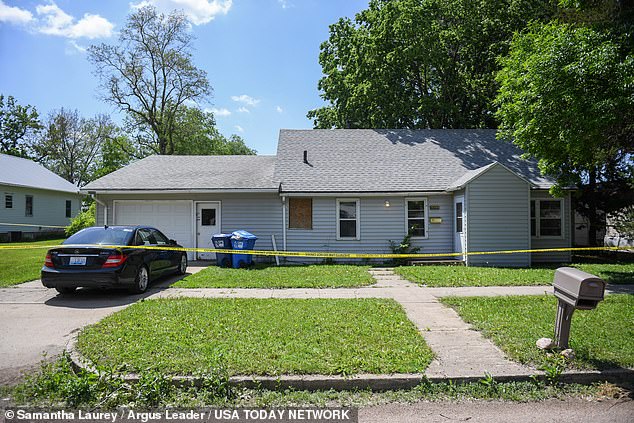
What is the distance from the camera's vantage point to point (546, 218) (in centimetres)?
1546

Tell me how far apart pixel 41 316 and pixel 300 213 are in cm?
932

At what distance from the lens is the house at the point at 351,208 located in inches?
548

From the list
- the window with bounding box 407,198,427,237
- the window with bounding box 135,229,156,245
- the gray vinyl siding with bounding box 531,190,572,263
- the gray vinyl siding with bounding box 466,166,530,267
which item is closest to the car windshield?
the window with bounding box 135,229,156,245

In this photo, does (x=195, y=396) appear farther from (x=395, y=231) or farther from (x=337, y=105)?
(x=337, y=105)

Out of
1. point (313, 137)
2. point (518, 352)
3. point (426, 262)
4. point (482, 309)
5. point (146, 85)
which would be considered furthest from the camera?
point (146, 85)

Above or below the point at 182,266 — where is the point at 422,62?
above

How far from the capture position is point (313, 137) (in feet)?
62.3

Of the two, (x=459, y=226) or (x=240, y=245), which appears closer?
(x=240, y=245)

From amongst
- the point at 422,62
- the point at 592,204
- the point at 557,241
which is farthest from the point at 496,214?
the point at 422,62

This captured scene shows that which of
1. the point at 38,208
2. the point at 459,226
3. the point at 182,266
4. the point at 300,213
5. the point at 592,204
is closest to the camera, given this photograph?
the point at 182,266

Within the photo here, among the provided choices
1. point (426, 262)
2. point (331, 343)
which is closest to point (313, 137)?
point (426, 262)

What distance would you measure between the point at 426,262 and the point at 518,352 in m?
9.38

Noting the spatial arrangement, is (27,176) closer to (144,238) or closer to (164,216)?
(164,216)

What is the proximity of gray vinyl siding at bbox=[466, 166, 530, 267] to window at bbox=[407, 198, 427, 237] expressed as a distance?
72.4 inches
